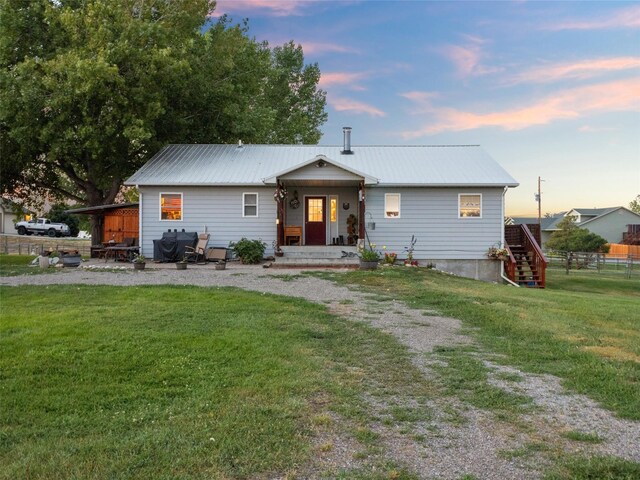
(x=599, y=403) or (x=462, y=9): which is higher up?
(x=462, y=9)

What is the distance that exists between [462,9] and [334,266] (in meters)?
9.47

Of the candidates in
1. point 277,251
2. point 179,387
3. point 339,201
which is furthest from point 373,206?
point 179,387

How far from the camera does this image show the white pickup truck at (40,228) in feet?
143

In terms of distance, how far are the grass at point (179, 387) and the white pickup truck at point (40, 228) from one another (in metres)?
41.3

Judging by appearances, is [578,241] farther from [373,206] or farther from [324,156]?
[324,156]

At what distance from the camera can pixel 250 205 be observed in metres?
17.8

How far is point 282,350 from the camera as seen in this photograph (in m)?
5.78

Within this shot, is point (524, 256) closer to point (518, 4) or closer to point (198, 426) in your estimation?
point (518, 4)

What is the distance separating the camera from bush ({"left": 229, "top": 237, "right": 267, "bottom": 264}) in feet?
54.2

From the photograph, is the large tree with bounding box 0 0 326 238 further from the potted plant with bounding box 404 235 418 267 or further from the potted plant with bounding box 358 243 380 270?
the potted plant with bounding box 404 235 418 267

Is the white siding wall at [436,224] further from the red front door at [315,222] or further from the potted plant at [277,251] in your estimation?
the potted plant at [277,251]

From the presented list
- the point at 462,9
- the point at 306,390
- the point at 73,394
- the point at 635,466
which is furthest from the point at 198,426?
the point at 462,9

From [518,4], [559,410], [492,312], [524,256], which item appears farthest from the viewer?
[524,256]

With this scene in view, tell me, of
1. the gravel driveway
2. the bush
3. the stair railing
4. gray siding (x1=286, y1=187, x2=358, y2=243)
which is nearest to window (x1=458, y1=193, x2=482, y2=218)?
the stair railing
